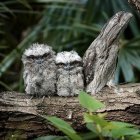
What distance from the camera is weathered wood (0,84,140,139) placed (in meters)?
1.78

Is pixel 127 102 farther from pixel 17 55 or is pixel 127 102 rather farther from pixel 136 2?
pixel 17 55

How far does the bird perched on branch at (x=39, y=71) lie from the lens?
195cm

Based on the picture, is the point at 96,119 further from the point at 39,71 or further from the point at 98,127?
the point at 39,71

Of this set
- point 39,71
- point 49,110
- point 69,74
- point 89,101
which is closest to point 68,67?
point 69,74

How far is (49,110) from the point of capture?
1.84 meters

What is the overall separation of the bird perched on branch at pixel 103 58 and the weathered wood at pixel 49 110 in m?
0.11

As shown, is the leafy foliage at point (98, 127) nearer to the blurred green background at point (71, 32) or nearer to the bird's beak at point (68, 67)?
the bird's beak at point (68, 67)

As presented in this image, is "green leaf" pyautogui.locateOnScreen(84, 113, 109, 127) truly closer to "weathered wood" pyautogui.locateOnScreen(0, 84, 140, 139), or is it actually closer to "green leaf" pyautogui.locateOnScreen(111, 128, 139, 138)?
"green leaf" pyautogui.locateOnScreen(111, 128, 139, 138)

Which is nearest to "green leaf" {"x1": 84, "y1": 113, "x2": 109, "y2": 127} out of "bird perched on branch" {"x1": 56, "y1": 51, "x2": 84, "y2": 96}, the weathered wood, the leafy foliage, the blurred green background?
the leafy foliage

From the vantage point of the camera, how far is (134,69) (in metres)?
3.37

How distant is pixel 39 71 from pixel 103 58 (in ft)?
1.03

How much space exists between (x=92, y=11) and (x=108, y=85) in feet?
5.28


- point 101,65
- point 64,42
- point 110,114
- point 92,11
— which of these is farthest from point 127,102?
point 92,11

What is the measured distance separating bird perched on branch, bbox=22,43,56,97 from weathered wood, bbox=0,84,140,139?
6 centimetres
